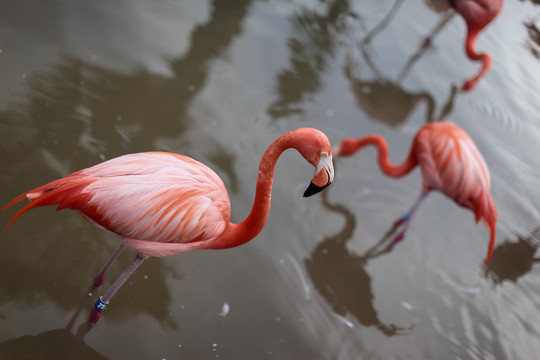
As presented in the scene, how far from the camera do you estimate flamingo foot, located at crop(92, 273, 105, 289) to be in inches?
98.3

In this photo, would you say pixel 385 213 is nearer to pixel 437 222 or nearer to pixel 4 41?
pixel 437 222

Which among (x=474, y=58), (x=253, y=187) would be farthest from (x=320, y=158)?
(x=474, y=58)

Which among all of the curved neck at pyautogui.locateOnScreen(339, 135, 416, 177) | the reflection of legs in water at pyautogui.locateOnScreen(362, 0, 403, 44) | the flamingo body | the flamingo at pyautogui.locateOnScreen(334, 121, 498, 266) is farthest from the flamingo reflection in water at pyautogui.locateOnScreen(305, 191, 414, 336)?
the reflection of legs in water at pyautogui.locateOnScreen(362, 0, 403, 44)

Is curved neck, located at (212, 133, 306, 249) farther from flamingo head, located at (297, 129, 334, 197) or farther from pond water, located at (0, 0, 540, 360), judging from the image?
pond water, located at (0, 0, 540, 360)

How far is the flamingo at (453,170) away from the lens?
10.2 feet

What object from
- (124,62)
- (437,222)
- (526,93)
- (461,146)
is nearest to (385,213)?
(437,222)

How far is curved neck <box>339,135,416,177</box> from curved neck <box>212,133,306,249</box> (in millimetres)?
1594

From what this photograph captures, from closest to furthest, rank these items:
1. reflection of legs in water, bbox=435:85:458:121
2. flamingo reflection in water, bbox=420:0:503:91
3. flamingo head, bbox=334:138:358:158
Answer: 1. flamingo head, bbox=334:138:358:158
2. flamingo reflection in water, bbox=420:0:503:91
3. reflection of legs in water, bbox=435:85:458:121

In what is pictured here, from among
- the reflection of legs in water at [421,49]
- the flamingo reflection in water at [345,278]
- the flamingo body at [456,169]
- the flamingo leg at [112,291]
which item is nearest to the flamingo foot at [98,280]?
the flamingo leg at [112,291]

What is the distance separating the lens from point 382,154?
11.8ft

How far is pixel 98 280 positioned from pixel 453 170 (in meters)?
2.32

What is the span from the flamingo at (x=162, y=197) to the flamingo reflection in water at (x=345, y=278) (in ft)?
3.24

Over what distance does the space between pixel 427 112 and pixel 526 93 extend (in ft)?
4.98

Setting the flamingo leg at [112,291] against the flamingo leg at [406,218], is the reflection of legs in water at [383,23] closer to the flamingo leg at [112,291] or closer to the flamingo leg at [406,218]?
the flamingo leg at [406,218]
